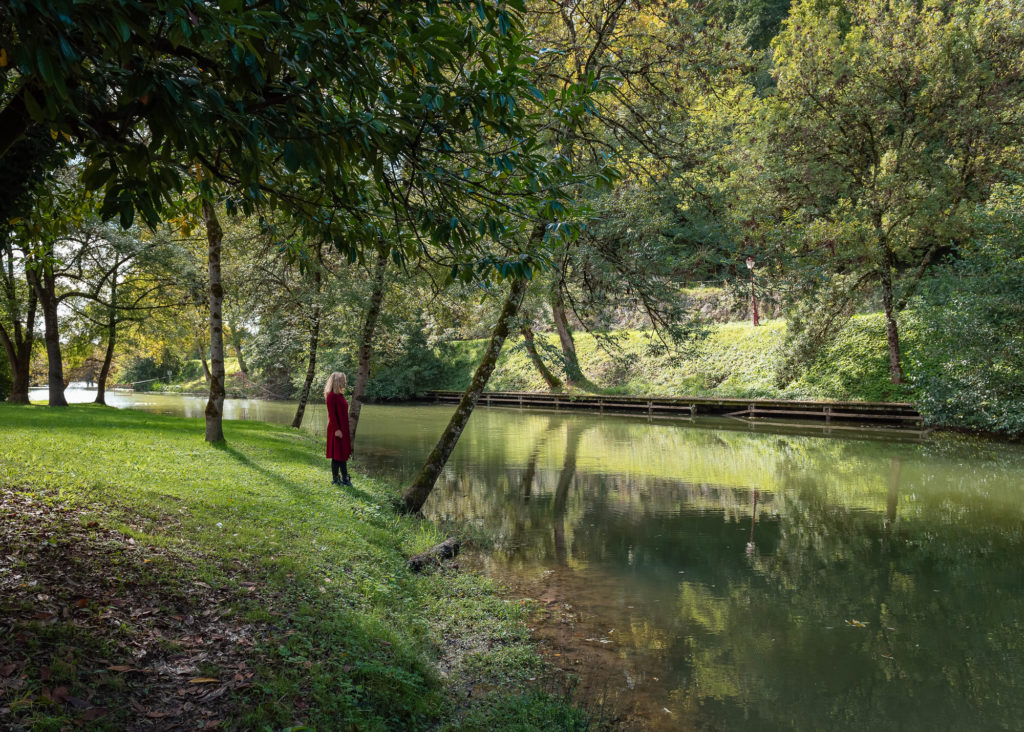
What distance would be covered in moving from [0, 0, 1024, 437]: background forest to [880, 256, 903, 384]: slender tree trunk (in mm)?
142

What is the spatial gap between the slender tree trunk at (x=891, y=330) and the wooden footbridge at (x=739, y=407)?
178 centimetres

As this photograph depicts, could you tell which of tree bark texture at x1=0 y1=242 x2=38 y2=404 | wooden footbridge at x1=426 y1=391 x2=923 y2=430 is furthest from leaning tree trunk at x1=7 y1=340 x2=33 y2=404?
wooden footbridge at x1=426 y1=391 x2=923 y2=430

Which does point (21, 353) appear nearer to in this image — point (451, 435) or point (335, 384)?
point (335, 384)

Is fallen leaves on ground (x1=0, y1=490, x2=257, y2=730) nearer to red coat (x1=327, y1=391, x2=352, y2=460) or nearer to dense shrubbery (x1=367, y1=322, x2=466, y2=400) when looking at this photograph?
red coat (x1=327, y1=391, x2=352, y2=460)

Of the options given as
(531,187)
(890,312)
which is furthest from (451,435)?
(890,312)

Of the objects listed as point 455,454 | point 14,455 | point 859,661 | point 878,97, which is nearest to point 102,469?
point 14,455

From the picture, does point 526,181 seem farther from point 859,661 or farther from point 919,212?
point 919,212

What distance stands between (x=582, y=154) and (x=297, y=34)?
7.18m

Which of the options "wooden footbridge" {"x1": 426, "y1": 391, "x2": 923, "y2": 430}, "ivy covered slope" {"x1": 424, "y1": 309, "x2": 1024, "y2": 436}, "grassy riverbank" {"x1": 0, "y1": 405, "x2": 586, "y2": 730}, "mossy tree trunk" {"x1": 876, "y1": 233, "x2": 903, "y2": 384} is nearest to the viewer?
"grassy riverbank" {"x1": 0, "y1": 405, "x2": 586, "y2": 730}

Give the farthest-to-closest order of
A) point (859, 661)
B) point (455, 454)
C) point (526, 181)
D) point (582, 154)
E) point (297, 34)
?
point (455, 454)
point (582, 154)
point (859, 661)
point (526, 181)
point (297, 34)

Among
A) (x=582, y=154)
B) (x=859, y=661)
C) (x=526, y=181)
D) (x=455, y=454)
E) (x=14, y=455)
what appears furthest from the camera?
(x=455, y=454)

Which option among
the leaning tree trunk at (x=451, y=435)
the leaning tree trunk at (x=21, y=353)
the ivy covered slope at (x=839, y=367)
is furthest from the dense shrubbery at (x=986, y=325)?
the leaning tree trunk at (x=21, y=353)

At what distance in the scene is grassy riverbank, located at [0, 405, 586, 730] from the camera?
10.1ft

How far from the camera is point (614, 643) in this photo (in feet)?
17.6
